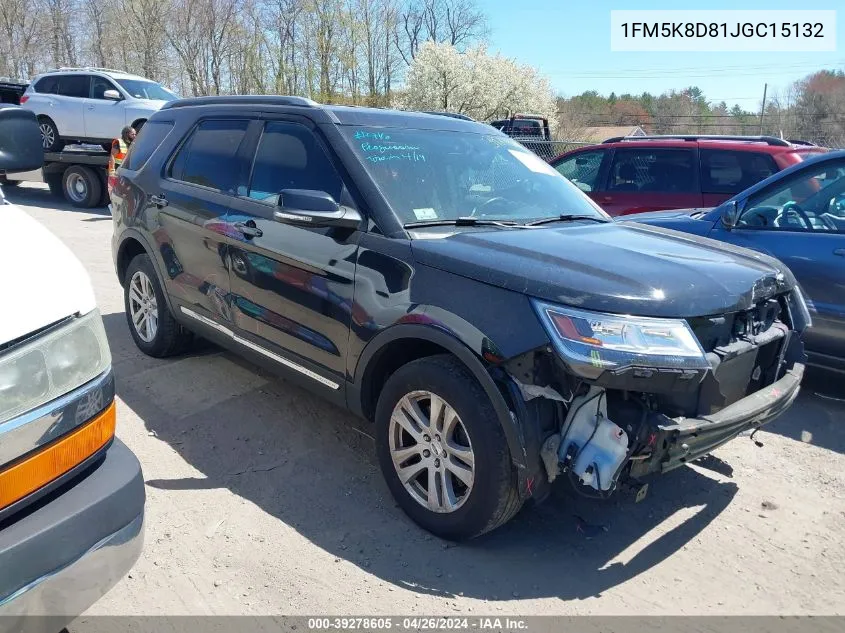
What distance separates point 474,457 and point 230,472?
5.07 ft

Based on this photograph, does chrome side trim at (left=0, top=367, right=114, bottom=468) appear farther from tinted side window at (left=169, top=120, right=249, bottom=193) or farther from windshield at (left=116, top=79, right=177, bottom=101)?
windshield at (left=116, top=79, right=177, bottom=101)

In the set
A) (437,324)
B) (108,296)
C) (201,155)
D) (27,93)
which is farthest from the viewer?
(27,93)

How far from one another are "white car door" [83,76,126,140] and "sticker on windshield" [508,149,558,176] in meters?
12.6

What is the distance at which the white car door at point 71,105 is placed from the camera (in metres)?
14.9

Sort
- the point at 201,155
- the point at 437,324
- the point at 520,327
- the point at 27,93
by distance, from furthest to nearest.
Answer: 1. the point at 27,93
2. the point at 201,155
3. the point at 437,324
4. the point at 520,327

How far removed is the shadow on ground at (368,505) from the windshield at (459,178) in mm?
1457

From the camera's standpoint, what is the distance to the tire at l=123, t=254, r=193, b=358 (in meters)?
5.06

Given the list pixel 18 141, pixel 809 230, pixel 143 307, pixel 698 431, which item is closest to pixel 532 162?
pixel 809 230

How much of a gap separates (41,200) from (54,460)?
1638cm

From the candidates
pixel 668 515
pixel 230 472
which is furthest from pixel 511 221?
pixel 230 472

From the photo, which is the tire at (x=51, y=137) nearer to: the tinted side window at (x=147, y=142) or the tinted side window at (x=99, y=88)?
the tinted side window at (x=99, y=88)

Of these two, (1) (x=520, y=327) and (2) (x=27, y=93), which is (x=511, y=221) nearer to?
(1) (x=520, y=327)

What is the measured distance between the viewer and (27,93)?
51.8 feet

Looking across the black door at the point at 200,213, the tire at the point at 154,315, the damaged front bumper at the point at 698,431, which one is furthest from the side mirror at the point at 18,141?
the damaged front bumper at the point at 698,431
